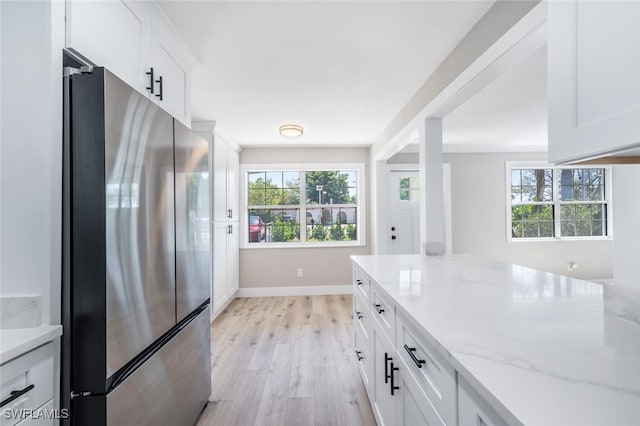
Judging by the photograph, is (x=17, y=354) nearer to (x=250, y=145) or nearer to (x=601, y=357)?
(x=601, y=357)

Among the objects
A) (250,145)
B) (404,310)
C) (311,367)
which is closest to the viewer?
(404,310)

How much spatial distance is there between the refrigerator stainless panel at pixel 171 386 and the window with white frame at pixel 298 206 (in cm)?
297

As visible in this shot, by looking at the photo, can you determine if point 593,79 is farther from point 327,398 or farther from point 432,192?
point 327,398

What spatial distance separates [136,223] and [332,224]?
3907 millimetres

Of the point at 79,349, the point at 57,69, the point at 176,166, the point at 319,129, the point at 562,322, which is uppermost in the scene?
the point at 319,129

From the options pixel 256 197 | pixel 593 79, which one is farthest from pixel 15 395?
pixel 256 197

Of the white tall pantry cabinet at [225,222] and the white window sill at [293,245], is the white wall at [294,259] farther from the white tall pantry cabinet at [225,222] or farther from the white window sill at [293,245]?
the white tall pantry cabinet at [225,222]

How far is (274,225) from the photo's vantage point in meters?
4.89

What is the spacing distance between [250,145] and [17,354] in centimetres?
412

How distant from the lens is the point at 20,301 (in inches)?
35.8

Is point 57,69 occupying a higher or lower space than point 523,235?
higher

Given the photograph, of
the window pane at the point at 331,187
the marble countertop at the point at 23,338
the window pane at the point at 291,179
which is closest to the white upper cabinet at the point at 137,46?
the marble countertop at the point at 23,338

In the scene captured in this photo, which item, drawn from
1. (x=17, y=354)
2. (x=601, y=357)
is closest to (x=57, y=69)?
(x=17, y=354)

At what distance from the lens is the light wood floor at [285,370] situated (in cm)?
191
